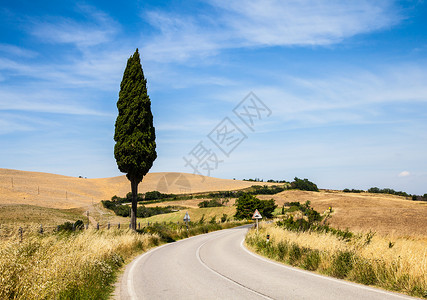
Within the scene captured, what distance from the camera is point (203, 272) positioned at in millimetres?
12125

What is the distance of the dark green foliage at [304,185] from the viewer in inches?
4653

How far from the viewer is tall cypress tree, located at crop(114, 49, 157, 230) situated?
2489 cm

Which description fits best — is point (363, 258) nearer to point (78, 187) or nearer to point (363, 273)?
point (363, 273)

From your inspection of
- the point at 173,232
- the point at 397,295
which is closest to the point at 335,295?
the point at 397,295

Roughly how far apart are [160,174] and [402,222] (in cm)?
11462

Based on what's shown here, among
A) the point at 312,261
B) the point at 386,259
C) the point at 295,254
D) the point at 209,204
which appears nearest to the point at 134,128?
the point at 295,254

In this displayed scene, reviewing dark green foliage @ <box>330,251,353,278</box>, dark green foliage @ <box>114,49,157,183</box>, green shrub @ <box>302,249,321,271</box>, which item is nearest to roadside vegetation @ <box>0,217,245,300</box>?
green shrub @ <box>302,249,321,271</box>

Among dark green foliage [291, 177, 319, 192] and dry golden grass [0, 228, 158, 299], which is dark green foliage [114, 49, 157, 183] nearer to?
dry golden grass [0, 228, 158, 299]

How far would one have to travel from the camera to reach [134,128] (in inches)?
1001

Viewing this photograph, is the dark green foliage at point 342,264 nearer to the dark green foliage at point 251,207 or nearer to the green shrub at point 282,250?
the green shrub at point 282,250

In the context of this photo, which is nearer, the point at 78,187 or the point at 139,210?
the point at 139,210

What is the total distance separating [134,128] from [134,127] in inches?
3.3

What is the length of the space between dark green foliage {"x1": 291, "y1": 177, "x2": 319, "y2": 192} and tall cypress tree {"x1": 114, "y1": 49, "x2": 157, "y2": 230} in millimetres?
97534

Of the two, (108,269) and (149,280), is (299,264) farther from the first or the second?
(108,269)
